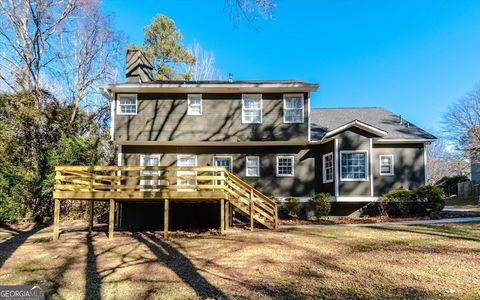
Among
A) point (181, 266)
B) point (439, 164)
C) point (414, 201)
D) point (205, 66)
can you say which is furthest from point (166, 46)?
point (439, 164)

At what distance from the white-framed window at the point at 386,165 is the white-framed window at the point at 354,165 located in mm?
1559

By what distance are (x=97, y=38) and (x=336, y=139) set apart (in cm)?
1720

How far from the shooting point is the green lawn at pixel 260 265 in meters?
6.43

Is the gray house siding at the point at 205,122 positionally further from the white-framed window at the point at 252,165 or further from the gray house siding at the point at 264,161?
the white-framed window at the point at 252,165

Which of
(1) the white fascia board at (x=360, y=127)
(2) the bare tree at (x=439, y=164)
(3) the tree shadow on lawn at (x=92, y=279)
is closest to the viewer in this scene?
(3) the tree shadow on lawn at (x=92, y=279)

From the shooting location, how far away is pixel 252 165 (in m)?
16.8

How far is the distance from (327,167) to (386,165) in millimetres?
3070

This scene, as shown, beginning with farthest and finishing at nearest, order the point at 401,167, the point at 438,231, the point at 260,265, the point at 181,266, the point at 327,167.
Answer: the point at 401,167 < the point at 327,167 < the point at 438,231 < the point at 181,266 < the point at 260,265

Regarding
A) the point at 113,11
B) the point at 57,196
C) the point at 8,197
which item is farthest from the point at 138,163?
the point at 113,11

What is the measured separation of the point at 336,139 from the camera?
1598 centimetres

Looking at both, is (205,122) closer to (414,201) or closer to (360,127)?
(360,127)

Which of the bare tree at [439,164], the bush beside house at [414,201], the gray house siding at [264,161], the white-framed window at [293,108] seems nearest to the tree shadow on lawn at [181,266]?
the gray house siding at [264,161]

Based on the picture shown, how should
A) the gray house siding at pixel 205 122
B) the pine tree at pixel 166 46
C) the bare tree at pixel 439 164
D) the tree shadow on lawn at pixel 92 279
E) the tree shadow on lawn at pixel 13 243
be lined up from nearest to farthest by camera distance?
the tree shadow on lawn at pixel 92 279 < the tree shadow on lawn at pixel 13 243 < the gray house siding at pixel 205 122 < the pine tree at pixel 166 46 < the bare tree at pixel 439 164

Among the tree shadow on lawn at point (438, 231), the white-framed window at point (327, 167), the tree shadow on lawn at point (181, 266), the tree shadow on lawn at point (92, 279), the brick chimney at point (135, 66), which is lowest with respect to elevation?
the tree shadow on lawn at point (92, 279)
